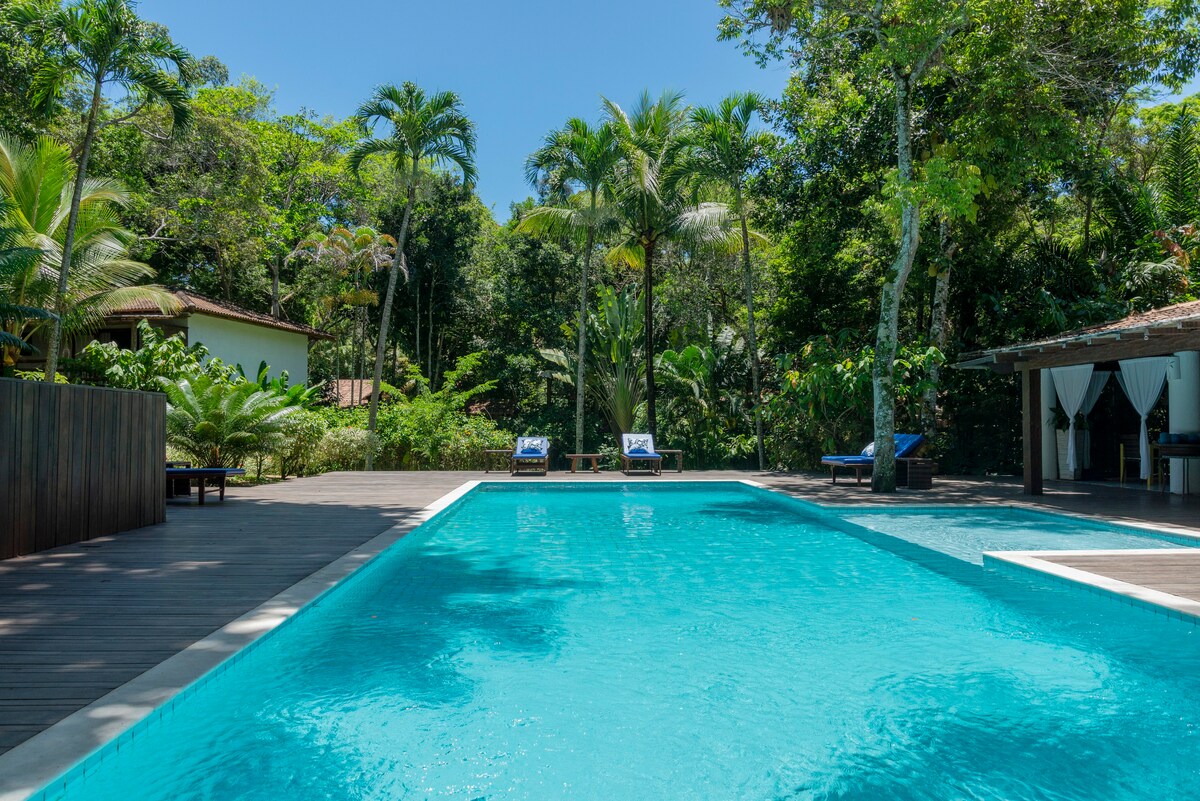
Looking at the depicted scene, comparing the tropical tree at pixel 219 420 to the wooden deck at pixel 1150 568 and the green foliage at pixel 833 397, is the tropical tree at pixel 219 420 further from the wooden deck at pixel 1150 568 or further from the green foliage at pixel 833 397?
the wooden deck at pixel 1150 568

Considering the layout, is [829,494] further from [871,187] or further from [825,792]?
[825,792]

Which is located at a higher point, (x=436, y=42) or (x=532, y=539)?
(x=436, y=42)

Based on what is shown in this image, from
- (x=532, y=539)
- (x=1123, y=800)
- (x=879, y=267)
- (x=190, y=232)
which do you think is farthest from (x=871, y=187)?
(x=190, y=232)

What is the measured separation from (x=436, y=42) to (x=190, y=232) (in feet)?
29.3

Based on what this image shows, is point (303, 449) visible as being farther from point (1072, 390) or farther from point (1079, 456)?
point (1079, 456)

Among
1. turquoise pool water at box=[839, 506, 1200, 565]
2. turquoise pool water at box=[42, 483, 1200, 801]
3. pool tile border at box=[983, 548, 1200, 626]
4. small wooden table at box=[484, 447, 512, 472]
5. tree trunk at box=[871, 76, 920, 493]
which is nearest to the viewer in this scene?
turquoise pool water at box=[42, 483, 1200, 801]

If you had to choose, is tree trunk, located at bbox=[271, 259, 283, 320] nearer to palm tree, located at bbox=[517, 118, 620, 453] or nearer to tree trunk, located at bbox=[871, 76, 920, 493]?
palm tree, located at bbox=[517, 118, 620, 453]

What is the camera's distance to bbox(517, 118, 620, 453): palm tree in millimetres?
17484

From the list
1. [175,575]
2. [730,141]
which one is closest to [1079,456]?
→ [730,141]

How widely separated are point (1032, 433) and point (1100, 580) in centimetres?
764

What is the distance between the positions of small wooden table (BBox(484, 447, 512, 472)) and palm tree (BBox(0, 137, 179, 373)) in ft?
25.4

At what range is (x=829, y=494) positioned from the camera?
39.3ft

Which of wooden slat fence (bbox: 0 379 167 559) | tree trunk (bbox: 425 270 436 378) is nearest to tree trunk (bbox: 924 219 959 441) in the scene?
wooden slat fence (bbox: 0 379 167 559)

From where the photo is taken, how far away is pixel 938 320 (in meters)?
15.5
